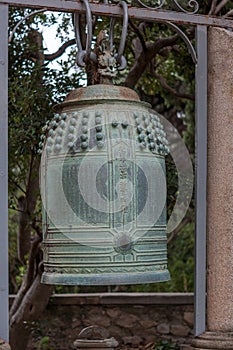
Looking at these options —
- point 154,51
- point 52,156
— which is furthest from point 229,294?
point 154,51

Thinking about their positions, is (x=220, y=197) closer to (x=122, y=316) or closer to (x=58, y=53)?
(x=58, y=53)

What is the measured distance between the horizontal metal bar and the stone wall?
4.53 m

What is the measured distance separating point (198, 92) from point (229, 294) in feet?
3.54

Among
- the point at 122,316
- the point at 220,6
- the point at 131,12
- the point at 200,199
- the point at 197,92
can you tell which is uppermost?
the point at 220,6

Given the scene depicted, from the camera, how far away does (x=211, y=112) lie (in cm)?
407

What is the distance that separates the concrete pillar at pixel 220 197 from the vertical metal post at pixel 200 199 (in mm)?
41

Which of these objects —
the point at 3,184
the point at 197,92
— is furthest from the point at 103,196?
the point at 197,92

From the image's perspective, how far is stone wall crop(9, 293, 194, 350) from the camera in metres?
8.16

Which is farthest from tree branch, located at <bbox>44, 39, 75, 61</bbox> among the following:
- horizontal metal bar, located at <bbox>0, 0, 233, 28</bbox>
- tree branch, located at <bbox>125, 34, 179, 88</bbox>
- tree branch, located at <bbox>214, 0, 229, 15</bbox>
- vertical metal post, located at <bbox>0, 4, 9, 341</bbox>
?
vertical metal post, located at <bbox>0, 4, 9, 341</bbox>

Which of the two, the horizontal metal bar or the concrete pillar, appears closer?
the horizontal metal bar

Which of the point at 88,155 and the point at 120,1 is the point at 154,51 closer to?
the point at 120,1

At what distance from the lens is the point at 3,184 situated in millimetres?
3602

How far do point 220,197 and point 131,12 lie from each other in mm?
1073

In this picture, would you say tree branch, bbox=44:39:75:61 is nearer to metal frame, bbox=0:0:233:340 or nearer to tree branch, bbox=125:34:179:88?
tree branch, bbox=125:34:179:88
